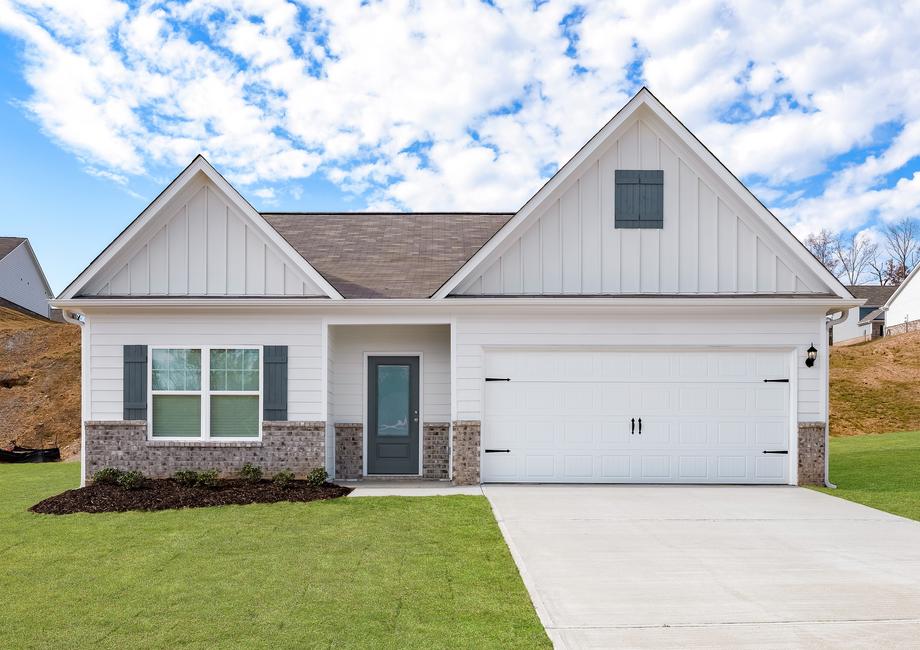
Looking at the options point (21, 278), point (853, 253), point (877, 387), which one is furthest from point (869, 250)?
point (21, 278)

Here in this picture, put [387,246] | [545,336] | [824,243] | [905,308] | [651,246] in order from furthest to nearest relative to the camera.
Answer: [824,243], [905,308], [387,246], [651,246], [545,336]

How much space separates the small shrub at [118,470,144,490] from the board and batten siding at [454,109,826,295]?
611cm

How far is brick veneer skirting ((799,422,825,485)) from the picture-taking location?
1120 centimetres

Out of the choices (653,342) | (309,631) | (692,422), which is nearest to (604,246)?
(653,342)

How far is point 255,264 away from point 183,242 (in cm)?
127

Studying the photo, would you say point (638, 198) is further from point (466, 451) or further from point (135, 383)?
point (135, 383)

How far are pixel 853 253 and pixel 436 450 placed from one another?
55541mm

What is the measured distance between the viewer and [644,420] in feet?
37.1

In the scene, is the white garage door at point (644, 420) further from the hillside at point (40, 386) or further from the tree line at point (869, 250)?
the tree line at point (869, 250)

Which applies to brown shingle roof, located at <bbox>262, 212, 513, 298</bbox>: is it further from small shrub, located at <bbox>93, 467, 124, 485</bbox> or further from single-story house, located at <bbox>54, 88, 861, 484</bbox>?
small shrub, located at <bbox>93, 467, 124, 485</bbox>

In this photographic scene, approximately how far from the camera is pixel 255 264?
37.1ft

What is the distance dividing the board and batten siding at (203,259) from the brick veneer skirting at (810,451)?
8.45 m

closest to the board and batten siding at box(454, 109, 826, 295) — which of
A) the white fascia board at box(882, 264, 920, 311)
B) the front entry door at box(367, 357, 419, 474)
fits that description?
the front entry door at box(367, 357, 419, 474)

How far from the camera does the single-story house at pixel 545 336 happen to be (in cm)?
1120
